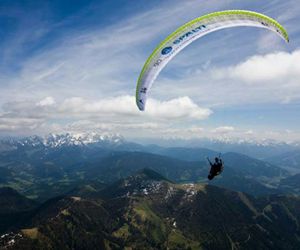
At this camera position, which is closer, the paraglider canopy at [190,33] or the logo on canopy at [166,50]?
the paraglider canopy at [190,33]

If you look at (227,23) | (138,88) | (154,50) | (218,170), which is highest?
(227,23)

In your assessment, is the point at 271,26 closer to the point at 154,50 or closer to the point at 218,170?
the point at 154,50

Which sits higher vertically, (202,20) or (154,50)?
(202,20)

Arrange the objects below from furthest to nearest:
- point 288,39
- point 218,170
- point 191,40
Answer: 1. point 218,170
2. point 191,40
3. point 288,39

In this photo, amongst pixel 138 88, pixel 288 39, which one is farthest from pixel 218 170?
pixel 288 39

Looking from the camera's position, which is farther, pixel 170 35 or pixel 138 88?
pixel 138 88

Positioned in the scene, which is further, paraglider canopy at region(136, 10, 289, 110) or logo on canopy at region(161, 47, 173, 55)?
logo on canopy at region(161, 47, 173, 55)

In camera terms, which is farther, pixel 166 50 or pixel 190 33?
pixel 166 50

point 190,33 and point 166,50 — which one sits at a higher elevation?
point 190,33
